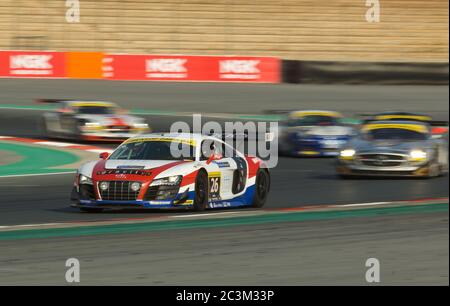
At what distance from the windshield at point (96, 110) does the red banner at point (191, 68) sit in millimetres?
7283

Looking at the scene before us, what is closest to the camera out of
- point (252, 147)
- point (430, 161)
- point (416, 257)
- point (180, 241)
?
point (416, 257)

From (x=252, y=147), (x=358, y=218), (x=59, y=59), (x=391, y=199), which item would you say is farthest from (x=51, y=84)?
(x=358, y=218)

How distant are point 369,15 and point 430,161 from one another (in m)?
21.7

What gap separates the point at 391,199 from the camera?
1402 centimetres

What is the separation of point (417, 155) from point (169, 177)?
6.36m

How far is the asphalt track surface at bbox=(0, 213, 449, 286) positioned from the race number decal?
60.5 inches

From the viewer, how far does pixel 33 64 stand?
3036 cm

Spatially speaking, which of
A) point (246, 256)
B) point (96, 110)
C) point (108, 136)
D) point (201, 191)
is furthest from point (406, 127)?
point (246, 256)

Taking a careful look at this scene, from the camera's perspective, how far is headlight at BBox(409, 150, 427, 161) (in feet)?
55.4

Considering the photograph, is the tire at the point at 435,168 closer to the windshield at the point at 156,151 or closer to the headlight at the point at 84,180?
the windshield at the point at 156,151

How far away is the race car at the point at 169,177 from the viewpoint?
1173cm

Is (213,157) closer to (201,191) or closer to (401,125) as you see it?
(201,191)

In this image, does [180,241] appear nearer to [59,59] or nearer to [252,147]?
[252,147]

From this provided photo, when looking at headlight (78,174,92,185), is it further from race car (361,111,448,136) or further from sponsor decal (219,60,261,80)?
sponsor decal (219,60,261,80)
